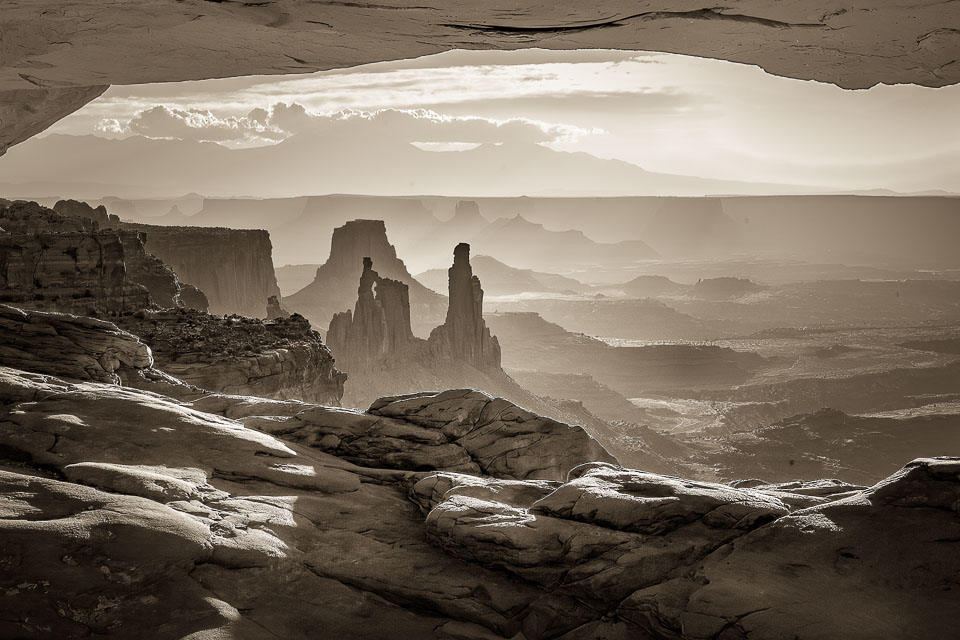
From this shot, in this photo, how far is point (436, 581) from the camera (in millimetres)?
8734

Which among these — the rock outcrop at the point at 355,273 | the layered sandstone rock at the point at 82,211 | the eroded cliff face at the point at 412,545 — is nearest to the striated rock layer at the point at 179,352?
the eroded cliff face at the point at 412,545

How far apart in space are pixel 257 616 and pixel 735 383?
9178 cm

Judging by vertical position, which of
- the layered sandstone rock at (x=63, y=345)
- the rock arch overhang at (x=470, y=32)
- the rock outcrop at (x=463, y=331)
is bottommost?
the rock outcrop at (x=463, y=331)

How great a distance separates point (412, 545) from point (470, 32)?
6389mm

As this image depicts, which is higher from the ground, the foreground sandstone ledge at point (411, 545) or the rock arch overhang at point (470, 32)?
the rock arch overhang at point (470, 32)

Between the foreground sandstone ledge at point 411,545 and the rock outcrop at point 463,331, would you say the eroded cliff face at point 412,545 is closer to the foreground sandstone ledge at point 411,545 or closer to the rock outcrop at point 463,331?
the foreground sandstone ledge at point 411,545

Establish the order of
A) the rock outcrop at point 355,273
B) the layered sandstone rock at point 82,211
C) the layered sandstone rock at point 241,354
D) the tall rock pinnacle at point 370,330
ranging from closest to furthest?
the layered sandstone rock at point 241,354 → the tall rock pinnacle at point 370,330 → the layered sandstone rock at point 82,211 → the rock outcrop at point 355,273

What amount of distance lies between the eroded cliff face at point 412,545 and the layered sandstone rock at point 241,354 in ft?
48.7

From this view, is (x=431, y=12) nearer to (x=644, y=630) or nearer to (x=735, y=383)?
(x=644, y=630)

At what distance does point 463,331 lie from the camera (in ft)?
227

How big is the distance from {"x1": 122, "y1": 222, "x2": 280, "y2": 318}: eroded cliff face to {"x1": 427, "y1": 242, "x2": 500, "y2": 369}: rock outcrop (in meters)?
21.3

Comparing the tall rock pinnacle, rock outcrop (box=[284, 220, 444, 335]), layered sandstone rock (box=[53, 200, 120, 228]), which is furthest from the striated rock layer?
rock outcrop (box=[284, 220, 444, 335])

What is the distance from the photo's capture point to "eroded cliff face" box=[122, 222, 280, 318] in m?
71.7

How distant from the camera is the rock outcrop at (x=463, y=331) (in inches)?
2697
